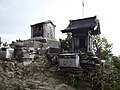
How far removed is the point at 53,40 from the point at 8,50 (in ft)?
32.3

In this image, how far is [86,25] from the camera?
63.1ft

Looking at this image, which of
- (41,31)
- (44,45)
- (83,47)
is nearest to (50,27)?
(41,31)

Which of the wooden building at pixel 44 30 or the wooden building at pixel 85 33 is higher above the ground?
the wooden building at pixel 44 30

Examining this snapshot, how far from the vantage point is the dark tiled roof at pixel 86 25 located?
1827cm

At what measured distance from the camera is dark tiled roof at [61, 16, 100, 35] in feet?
59.9

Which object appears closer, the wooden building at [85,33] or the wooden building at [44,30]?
the wooden building at [85,33]

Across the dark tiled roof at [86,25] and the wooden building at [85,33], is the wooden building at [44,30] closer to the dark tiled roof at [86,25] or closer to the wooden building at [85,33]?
the dark tiled roof at [86,25]

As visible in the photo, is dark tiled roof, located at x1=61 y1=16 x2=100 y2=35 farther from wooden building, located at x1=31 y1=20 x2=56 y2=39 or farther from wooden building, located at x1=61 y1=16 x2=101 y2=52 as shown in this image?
wooden building, located at x1=31 y1=20 x2=56 y2=39

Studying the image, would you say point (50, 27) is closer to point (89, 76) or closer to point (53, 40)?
point (53, 40)

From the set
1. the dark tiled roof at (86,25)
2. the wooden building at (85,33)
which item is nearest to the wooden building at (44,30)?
the dark tiled roof at (86,25)

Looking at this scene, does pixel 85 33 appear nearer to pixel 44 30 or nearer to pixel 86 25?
pixel 86 25

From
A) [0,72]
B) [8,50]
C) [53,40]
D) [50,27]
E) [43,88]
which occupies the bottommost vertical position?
[43,88]

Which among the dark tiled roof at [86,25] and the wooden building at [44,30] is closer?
the dark tiled roof at [86,25]

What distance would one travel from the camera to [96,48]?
30.5m
